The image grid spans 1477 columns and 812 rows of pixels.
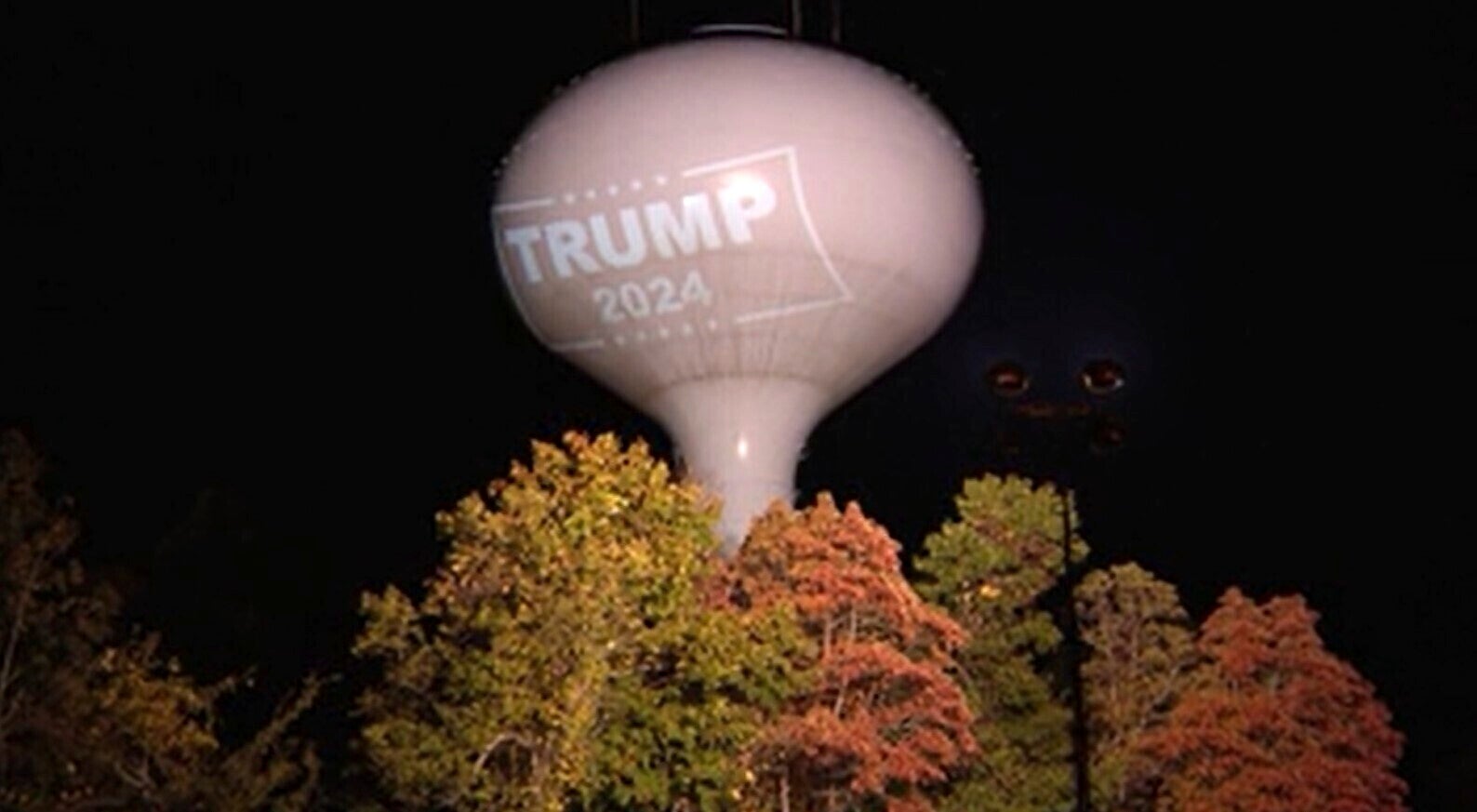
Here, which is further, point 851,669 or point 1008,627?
point 1008,627

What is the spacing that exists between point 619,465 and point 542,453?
1.04m

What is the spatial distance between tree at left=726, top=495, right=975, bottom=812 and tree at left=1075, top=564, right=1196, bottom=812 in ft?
15.1

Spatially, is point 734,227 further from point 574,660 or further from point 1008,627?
point 574,660

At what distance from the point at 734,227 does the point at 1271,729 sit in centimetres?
1347

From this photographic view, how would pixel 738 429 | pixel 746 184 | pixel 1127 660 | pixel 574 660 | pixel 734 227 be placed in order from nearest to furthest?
pixel 574 660, pixel 1127 660, pixel 746 184, pixel 734 227, pixel 738 429

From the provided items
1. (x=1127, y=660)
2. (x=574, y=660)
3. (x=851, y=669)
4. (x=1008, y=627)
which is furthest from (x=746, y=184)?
(x=574, y=660)

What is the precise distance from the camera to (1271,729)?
1348 inches

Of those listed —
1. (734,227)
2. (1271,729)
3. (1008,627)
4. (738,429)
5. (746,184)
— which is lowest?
(1271,729)

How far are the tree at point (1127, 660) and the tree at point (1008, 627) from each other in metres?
0.76

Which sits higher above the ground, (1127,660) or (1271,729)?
(1127,660)

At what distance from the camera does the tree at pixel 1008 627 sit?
34.2 meters

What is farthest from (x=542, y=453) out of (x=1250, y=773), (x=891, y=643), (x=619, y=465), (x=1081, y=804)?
(x=1250, y=773)

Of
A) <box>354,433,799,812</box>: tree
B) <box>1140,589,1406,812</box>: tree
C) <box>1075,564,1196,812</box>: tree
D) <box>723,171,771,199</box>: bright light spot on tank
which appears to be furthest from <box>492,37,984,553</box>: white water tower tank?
<box>354,433,799,812</box>: tree

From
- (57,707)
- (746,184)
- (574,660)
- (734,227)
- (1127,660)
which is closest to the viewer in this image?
(57,707)
